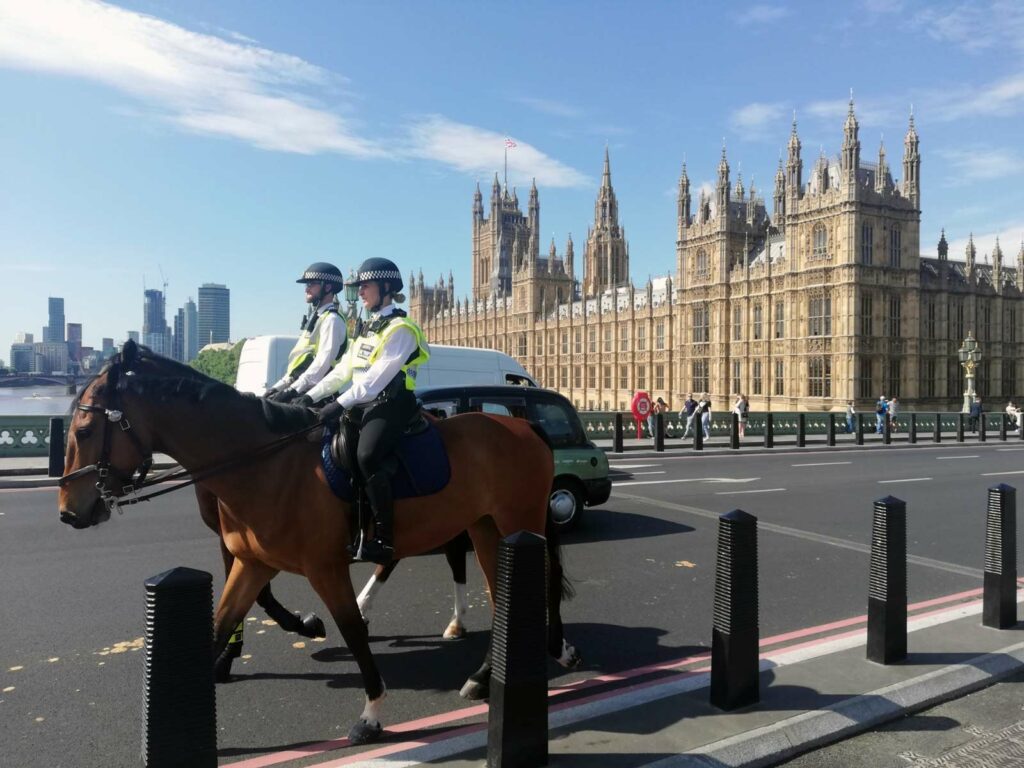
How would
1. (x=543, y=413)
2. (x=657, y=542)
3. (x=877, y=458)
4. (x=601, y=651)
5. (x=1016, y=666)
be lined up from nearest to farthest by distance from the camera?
(x=1016, y=666), (x=601, y=651), (x=657, y=542), (x=543, y=413), (x=877, y=458)

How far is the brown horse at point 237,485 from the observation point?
400cm

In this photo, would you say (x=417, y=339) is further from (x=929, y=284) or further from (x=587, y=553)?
(x=929, y=284)

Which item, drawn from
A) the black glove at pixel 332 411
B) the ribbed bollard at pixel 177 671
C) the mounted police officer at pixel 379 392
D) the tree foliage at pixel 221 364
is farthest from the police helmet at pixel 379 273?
the tree foliage at pixel 221 364

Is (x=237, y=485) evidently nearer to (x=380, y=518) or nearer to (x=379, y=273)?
(x=380, y=518)

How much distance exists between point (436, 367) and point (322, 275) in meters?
11.9

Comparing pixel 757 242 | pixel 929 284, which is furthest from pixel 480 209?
pixel 929 284

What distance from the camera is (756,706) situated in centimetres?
427

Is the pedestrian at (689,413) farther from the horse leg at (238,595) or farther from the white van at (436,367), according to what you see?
the horse leg at (238,595)

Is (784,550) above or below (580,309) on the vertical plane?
below

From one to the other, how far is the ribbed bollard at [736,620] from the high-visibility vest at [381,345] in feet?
6.92

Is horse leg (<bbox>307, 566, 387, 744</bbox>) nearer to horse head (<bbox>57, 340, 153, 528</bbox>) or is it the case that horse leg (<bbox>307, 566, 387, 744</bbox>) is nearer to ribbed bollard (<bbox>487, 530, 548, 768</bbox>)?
ribbed bollard (<bbox>487, 530, 548, 768</bbox>)

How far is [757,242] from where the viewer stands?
50.7 metres

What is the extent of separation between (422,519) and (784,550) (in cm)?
584

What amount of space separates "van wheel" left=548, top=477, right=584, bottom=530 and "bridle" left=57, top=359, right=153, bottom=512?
6266 mm
